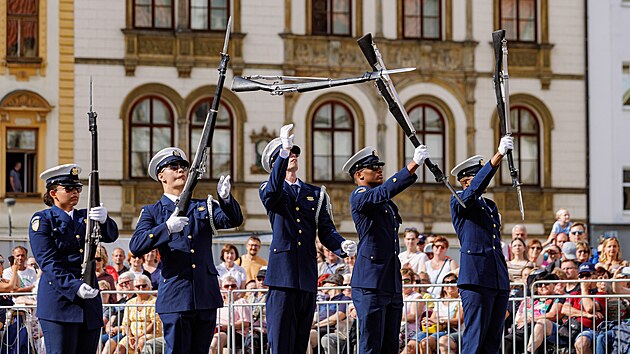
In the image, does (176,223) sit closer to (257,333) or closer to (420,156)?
Answer: (420,156)

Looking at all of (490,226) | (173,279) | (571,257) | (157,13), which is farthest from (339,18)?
(173,279)

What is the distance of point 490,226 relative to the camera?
12.9m

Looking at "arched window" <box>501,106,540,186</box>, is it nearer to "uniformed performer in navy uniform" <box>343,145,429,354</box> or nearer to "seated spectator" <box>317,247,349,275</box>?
"seated spectator" <box>317,247,349,275</box>

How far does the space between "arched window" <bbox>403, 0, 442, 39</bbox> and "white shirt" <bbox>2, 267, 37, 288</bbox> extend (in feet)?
51.3

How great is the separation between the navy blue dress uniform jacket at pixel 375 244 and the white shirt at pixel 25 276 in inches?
257

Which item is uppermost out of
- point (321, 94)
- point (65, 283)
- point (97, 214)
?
point (321, 94)

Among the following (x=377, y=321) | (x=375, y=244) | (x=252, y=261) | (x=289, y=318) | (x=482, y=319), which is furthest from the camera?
(x=252, y=261)

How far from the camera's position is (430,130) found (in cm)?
3228

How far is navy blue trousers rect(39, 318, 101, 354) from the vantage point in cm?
1094

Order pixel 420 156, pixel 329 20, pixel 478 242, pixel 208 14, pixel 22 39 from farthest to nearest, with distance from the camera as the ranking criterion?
1. pixel 329 20
2. pixel 208 14
3. pixel 22 39
4. pixel 478 242
5. pixel 420 156

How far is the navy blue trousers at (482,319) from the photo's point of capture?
12711 millimetres

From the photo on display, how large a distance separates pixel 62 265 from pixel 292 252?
196 centimetres

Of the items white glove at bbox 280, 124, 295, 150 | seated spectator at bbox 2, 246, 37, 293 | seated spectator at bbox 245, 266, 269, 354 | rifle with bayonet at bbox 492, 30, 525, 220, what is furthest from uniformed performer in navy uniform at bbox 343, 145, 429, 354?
seated spectator at bbox 2, 246, 37, 293

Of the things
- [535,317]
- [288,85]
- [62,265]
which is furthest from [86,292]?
[535,317]
